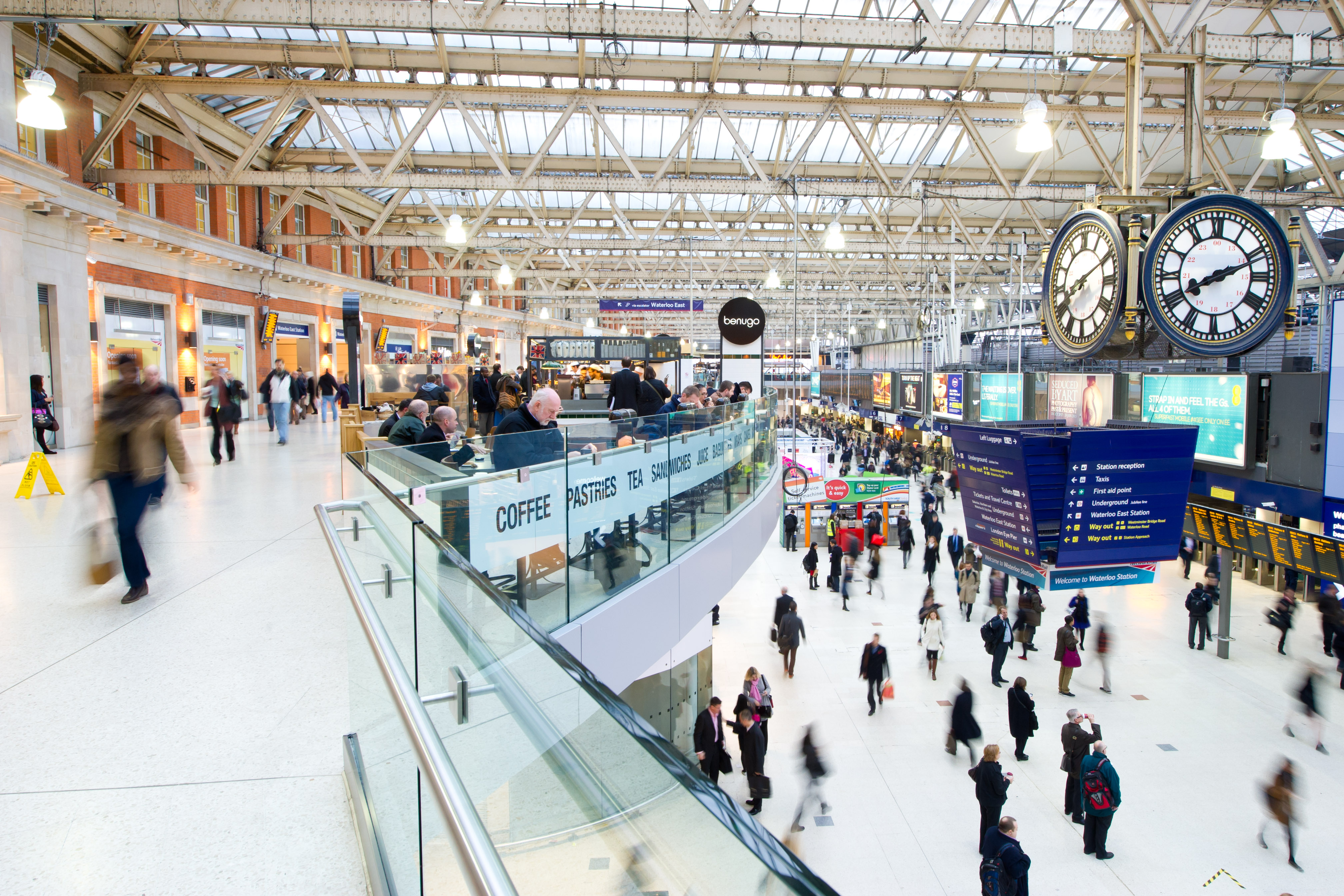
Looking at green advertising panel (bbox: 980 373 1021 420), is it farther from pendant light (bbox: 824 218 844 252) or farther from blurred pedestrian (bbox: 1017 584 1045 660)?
pendant light (bbox: 824 218 844 252)

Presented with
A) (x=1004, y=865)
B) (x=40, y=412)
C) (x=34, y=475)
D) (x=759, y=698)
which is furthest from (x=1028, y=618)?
(x=40, y=412)

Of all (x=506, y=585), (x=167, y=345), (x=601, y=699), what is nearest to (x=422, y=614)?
(x=601, y=699)

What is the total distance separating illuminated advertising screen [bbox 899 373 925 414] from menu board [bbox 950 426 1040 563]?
77.0ft

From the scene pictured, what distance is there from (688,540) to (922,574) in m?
15.5

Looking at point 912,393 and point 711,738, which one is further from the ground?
point 912,393

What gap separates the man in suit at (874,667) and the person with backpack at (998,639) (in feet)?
6.50

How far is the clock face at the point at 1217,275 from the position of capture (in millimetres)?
6570

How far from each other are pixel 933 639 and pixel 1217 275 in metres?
8.69

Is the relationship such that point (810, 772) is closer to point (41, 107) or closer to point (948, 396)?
point (41, 107)

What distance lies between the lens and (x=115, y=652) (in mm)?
4102

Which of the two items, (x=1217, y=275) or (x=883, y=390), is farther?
(x=883, y=390)

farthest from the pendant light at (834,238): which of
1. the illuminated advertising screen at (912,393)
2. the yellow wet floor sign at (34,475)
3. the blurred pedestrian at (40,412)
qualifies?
the illuminated advertising screen at (912,393)

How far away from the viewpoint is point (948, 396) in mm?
27125

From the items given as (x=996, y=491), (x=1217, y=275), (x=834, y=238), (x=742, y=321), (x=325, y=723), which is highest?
(x=834, y=238)
